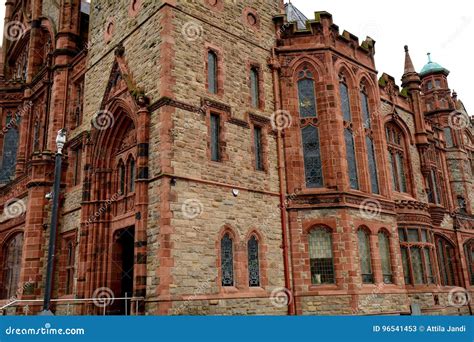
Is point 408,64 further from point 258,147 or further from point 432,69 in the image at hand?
point 258,147

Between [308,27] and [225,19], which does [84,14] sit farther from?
[308,27]

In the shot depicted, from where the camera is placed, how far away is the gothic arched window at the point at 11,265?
877 inches

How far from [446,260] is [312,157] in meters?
13.9

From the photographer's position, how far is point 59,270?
19.8 meters

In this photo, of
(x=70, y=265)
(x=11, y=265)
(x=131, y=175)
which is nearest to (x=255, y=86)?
(x=131, y=175)

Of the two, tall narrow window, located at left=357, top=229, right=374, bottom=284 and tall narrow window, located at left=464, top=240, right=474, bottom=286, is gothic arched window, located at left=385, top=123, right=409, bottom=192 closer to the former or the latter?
tall narrow window, located at left=357, top=229, right=374, bottom=284

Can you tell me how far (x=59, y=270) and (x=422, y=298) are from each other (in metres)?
16.0

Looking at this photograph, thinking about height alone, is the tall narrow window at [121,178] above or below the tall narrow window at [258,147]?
below

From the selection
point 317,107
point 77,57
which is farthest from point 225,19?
point 77,57

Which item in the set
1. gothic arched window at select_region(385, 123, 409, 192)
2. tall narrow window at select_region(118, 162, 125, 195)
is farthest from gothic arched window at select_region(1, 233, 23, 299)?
gothic arched window at select_region(385, 123, 409, 192)

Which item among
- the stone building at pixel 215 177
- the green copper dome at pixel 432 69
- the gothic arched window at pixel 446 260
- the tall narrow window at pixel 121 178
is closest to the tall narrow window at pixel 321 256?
the stone building at pixel 215 177

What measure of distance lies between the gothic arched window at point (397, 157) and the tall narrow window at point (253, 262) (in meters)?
9.91

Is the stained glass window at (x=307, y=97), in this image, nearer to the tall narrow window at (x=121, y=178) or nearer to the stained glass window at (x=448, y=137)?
the tall narrow window at (x=121, y=178)

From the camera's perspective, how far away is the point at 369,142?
21.2 metres
